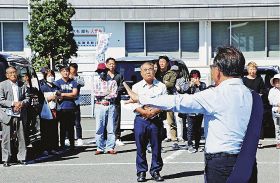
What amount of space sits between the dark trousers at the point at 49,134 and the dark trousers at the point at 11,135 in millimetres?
1447

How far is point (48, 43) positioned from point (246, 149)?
24.6m

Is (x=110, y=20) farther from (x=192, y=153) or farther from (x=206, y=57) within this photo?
(x=192, y=153)

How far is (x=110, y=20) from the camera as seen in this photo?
31906mm

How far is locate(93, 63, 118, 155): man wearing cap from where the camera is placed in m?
11.6

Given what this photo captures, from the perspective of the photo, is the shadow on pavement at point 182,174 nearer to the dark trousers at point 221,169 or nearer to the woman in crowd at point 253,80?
the woman in crowd at point 253,80

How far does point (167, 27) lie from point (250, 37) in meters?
4.82

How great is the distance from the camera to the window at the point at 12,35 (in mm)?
32344

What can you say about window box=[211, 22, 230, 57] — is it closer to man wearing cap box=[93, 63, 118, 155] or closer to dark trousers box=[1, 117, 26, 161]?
man wearing cap box=[93, 63, 118, 155]

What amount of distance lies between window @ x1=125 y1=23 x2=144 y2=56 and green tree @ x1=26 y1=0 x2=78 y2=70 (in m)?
4.57

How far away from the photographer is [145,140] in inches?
348

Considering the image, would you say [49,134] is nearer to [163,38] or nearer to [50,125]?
[50,125]

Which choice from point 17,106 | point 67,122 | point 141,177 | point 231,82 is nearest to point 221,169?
point 231,82

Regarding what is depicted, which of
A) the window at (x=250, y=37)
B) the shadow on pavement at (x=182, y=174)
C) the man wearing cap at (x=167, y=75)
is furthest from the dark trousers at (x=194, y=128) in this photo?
the window at (x=250, y=37)

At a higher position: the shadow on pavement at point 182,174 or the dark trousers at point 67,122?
the dark trousers at point 67,122
